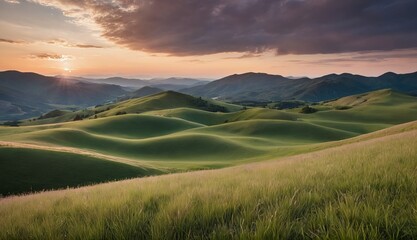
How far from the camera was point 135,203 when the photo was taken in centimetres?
548

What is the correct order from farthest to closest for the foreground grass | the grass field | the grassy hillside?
the grass field < the grassy hillside < the foreground grass

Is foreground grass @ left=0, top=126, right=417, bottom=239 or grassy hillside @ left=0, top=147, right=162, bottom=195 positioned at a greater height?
foreground grass @ left=0, top=126, right=417, bottom=239

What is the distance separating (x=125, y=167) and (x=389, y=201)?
1803 inches

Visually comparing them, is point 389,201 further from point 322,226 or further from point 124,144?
point 124,144

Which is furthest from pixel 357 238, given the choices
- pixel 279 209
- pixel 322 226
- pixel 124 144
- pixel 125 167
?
pixel 124 144

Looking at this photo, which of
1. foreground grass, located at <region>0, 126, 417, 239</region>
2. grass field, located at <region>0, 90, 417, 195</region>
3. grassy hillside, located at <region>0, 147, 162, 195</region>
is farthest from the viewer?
grass field, located at <region>0, 90, 417, 195</region>

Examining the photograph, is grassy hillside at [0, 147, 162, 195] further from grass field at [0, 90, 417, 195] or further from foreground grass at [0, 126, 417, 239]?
foreground grass at [0, 126, 417, 239]

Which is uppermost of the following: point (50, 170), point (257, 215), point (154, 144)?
point (257, 215)

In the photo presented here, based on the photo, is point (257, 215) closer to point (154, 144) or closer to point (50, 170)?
point (50, 170)

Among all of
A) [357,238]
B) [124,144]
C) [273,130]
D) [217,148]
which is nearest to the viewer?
[357,238]

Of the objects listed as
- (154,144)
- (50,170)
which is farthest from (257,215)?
(154,144)

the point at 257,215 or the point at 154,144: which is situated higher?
the point at 257,215

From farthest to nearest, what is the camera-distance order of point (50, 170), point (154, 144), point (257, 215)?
1. point (154, 144)
2. point (50, 170)
3. point (257, 215)

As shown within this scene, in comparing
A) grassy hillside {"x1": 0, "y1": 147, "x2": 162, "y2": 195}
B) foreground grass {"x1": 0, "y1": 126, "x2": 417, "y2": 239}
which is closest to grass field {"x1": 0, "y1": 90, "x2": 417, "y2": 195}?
grassy hillside {"x1": 0, "y1": 147, "x2": 162, "y2": 195}
